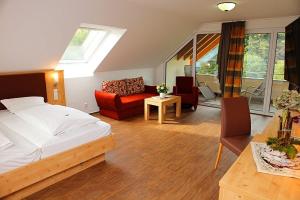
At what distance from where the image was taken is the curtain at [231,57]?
5160 mm

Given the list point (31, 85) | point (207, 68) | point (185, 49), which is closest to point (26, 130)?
point (31, 85)

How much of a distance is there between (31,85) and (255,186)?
3623 mm

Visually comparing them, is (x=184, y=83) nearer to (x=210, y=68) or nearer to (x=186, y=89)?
(x=186, y=89)

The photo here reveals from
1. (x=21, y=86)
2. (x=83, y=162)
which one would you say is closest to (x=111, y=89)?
(x=21, y=86)

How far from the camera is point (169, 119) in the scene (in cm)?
474

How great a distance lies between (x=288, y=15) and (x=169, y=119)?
324 cm

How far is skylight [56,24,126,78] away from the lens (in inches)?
177

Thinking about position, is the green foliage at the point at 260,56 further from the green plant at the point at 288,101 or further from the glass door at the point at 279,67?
the green plant at the point at 288,101

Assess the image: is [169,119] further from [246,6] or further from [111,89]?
[246,6]

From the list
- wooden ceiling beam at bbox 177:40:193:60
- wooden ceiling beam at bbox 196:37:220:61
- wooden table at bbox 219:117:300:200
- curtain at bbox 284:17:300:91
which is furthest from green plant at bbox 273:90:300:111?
wooden ceiling beam at bbox 177:40:193:60

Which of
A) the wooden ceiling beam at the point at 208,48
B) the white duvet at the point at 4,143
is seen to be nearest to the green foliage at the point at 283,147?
the white duvet at the point at 4,143

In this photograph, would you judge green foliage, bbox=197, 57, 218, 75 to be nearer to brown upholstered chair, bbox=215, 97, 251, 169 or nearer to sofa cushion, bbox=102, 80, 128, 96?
sofa cushion, bbox=102, 80, 128, 96

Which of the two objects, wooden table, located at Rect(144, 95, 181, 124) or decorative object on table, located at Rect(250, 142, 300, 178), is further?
wooden table, located at Rect(144, 95, 181, 124)

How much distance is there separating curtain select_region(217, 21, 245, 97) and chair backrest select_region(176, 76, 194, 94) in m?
0.77
